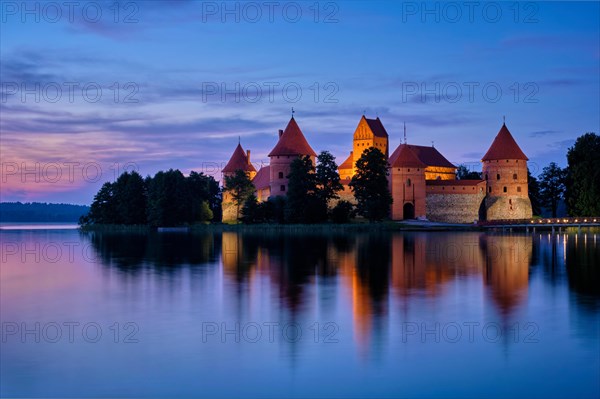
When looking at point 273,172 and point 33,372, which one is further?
point 273,172

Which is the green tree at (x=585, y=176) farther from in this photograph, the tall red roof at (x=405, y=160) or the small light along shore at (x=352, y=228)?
the tall red roof at (x=405, y=160)

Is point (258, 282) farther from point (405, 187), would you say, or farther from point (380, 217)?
point (405, 187)

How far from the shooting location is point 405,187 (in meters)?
60.9

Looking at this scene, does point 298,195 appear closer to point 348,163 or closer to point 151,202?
point 151,202

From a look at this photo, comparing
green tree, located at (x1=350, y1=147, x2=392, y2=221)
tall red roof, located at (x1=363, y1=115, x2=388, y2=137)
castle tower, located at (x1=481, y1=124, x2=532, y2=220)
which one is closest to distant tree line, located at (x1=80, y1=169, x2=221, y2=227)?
green tree, located at (x1=350, y1=147, x2=392, y2=221)

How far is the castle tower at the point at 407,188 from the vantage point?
60.7 meters

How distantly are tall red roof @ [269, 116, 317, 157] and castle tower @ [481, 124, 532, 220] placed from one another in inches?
663

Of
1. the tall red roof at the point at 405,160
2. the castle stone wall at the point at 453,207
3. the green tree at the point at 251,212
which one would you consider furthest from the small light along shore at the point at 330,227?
the tall red roof at the point at 405,160

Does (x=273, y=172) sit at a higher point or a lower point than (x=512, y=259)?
higher

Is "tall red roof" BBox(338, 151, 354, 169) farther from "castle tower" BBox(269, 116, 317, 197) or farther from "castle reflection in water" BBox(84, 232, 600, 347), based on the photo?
"castle reflection in water" BBox(84, 232, 600, 347)

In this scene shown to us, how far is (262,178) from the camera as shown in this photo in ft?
241

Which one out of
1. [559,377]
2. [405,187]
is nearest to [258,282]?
[559,377]

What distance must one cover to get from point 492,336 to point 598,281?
8.00 meters

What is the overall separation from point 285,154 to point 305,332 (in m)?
51.4
